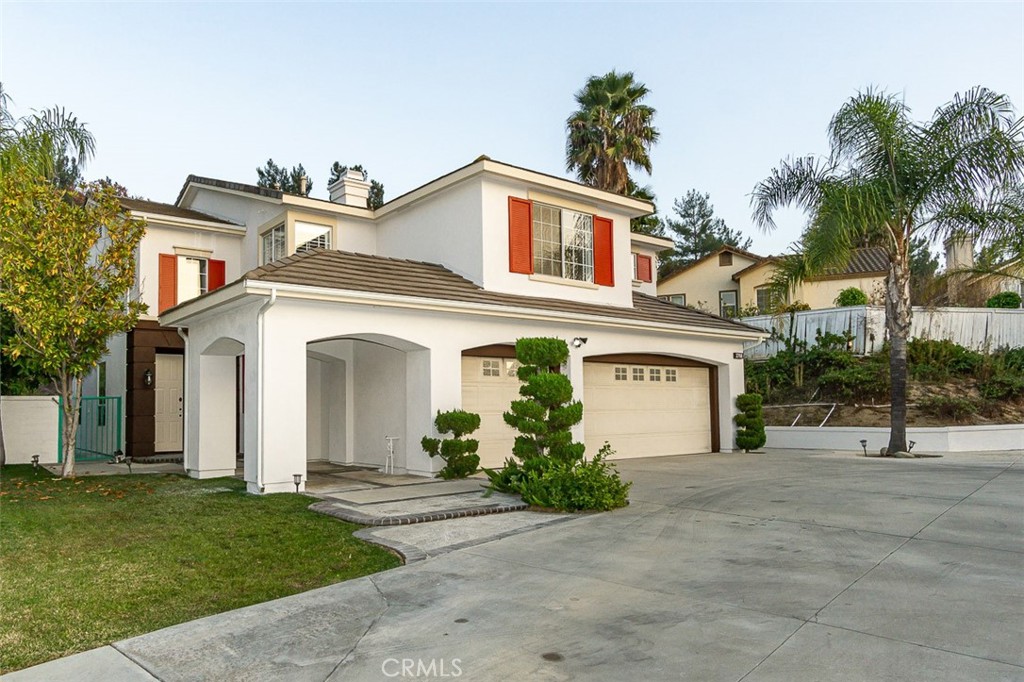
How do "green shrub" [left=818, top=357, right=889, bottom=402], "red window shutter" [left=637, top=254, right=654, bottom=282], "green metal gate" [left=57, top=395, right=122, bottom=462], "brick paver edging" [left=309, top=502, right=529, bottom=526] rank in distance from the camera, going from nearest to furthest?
"brick paver edging" [left=309, top=502, right=529, bottom=526], "green metal gate" [left=57, top=395, right=122, bottom=462], "green shrub" [left=818, top=357, right=889, bottom=402], "red window shutter" [left=637, top=254, right=654, bottom=282]

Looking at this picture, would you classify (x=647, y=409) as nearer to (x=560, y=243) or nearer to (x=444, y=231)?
(x=560, y=243)

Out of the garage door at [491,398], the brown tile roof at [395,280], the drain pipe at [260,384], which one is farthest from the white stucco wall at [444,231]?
the drain pipe at [260,384]

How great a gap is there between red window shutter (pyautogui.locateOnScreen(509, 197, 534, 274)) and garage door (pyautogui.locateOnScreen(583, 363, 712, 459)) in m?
2.62

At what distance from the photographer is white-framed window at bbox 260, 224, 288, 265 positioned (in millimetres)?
16056

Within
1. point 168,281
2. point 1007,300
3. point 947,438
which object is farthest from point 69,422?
point 1007,300

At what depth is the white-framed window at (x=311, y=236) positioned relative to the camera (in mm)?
15969

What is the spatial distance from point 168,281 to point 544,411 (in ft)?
35.4

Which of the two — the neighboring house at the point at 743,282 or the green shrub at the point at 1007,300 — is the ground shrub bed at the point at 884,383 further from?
the neighboring house at the point at 743,282

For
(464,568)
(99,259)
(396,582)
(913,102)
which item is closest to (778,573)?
(464,568)

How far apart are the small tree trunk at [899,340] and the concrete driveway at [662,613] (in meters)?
7.06

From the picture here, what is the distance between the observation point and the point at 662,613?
4.84 m

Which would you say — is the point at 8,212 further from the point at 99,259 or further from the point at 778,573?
the point at 778,573

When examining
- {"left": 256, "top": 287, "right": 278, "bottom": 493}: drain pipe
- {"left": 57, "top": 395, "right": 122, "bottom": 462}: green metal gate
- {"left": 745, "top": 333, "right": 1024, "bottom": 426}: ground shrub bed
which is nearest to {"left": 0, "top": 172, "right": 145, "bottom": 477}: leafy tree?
{"left": 256, "top": 287, "right": 278, "bottom": 493}: drain pipe

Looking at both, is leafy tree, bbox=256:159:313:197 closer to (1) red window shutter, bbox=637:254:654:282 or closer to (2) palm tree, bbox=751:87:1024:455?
(1) red window shutter, bbox=637:254:654:282
